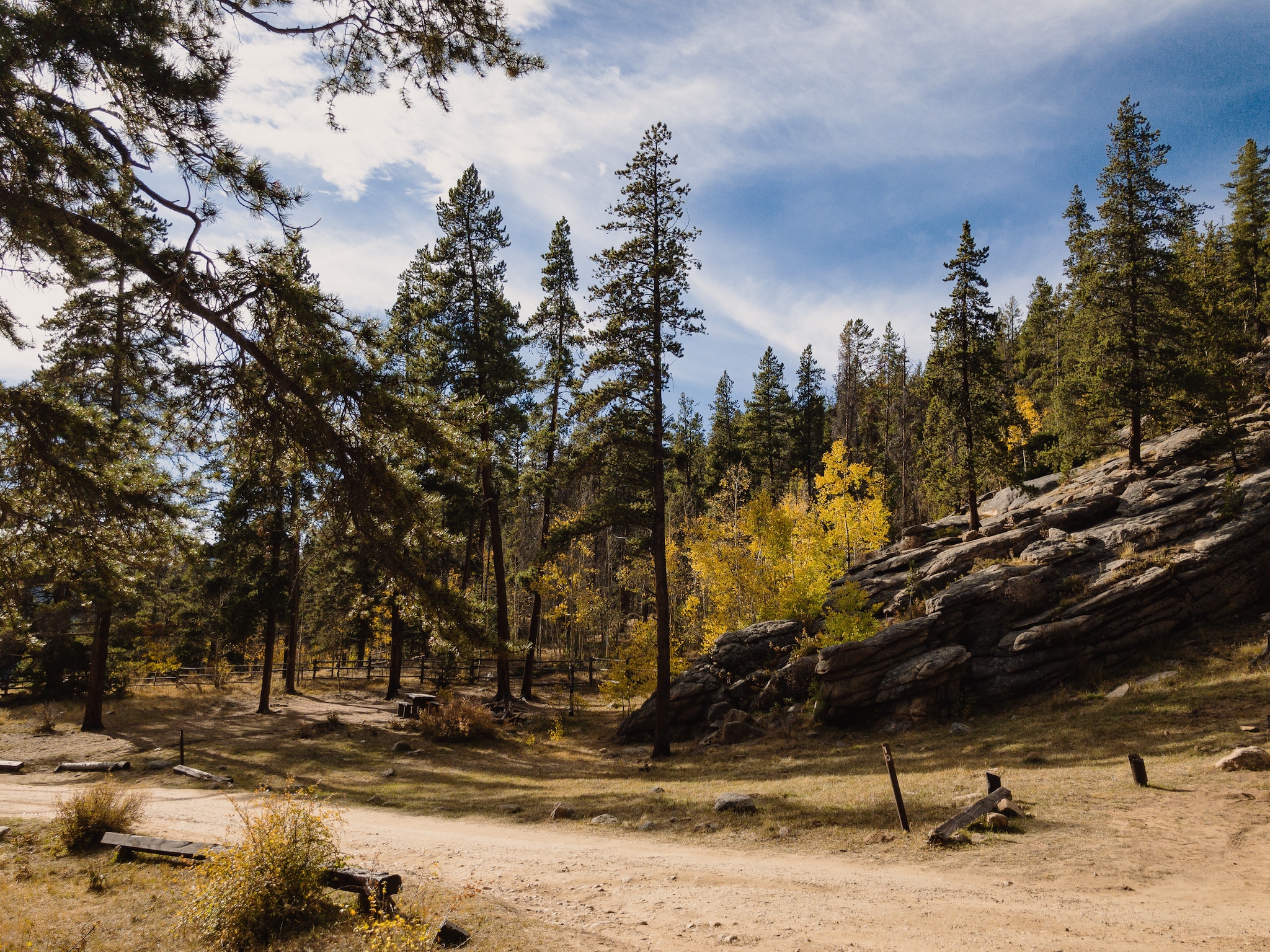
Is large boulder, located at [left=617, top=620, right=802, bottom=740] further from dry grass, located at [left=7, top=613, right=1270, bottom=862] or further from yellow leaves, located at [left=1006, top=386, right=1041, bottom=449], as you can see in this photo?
yellow leaves, located at [left=1006, top=386, right=1041, bottom=449]

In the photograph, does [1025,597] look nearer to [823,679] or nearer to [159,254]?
[823,679]

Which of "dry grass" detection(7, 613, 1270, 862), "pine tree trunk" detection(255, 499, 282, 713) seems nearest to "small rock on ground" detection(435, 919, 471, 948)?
"dry grass" detection(7, 613, 1270, 862)

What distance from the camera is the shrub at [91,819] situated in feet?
27.7

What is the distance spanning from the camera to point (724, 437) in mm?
60344

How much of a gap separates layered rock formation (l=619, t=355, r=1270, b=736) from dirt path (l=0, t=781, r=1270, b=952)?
370 inches

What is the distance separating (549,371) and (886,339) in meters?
50.5

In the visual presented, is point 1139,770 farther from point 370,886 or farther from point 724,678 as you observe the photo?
point 724,678

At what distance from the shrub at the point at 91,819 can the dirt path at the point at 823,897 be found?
0.64 metres

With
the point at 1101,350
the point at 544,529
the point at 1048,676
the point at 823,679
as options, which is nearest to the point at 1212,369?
the point at 1101,350

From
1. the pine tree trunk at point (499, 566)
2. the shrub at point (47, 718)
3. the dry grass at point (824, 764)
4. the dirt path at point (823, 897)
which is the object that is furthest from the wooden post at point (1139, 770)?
the shrub at point (47, 718)

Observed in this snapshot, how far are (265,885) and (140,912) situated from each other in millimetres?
1779

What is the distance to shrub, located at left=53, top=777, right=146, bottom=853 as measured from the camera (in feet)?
27.7

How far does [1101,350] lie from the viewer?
23.5 meters

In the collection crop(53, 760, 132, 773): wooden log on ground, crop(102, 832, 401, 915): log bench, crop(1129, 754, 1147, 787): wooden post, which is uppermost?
crop(1129, 754, 1147, 787): wooden post
